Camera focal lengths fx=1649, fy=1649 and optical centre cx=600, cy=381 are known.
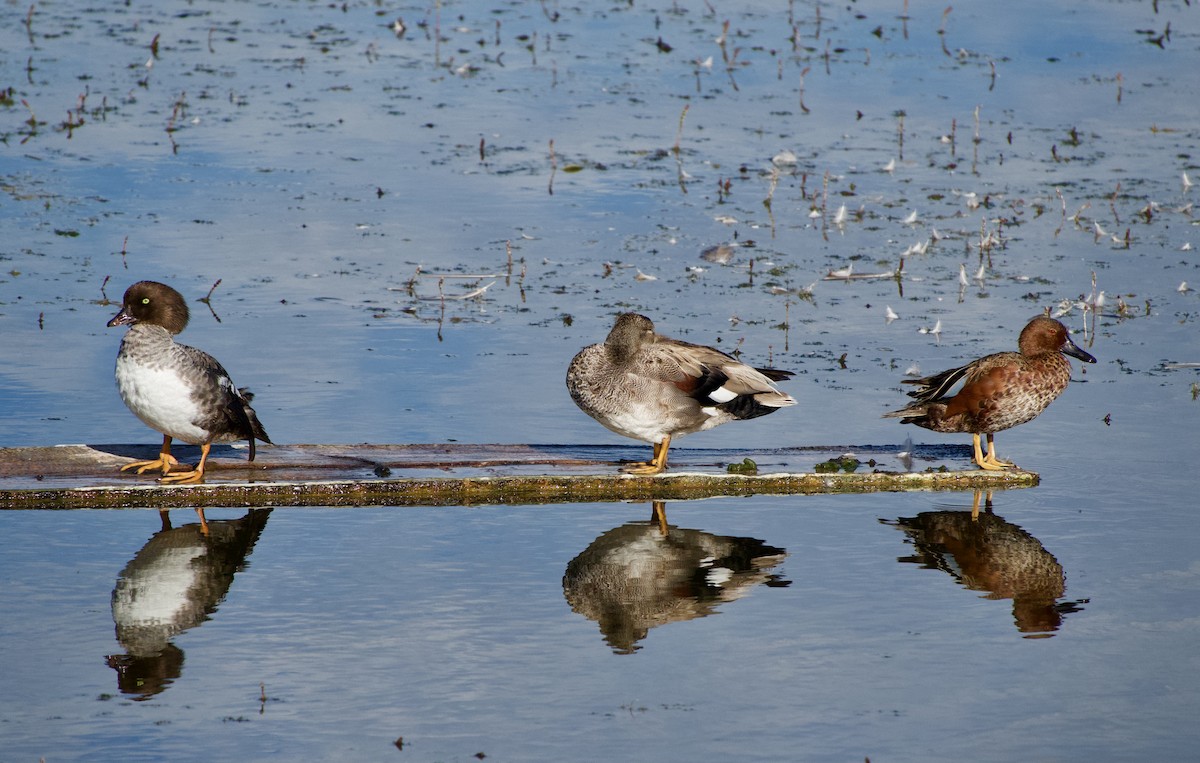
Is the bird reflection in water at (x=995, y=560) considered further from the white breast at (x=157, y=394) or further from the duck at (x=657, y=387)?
the white breast at (x=157, y=394)

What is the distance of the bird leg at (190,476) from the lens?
28.8 ft

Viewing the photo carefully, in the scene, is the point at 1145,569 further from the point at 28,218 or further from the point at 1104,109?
the point at 1104,109

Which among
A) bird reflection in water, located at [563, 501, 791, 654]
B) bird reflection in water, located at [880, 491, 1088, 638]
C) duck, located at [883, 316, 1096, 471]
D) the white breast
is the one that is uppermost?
the white breast

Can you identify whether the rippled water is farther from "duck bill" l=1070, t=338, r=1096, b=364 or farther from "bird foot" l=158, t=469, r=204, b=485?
"duck bill" l=1070, t=338, r=1096, b=364

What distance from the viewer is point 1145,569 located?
820 centimetres

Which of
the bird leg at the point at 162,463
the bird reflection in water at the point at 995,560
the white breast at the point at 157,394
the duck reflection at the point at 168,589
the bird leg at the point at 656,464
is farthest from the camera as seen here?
the bird leg at the point at 656,464

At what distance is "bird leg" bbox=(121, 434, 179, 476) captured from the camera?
353 inches

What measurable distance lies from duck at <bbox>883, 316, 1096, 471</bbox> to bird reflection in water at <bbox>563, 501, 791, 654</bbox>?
5.37 feet

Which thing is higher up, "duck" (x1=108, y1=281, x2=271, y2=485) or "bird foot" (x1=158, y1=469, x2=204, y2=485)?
"duck" (x1=108, y1=281, x2=271, y2=485)

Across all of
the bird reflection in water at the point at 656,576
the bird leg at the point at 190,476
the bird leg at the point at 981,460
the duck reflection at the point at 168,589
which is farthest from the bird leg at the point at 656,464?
the bird leg at the point at 190,476

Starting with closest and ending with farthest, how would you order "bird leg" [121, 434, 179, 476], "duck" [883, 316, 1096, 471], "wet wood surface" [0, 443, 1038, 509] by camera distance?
1. "wet wood surface" [0, 443, 1038, 509]
2. "bird leg" [121, 434, 179, 476]
3. "duck" [883, 316, 1096, 471]

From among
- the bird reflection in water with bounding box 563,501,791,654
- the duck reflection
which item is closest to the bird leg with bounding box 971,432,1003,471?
the bird reflection in water with bounding box 563,501,791,654

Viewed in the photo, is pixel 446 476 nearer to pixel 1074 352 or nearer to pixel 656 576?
pixel 656 576

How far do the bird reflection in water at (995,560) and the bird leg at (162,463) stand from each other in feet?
12.9
